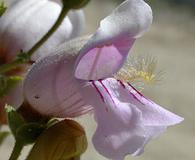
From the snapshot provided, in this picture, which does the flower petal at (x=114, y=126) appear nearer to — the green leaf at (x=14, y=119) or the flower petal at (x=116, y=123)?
the flower petal at (x=116, y=123)

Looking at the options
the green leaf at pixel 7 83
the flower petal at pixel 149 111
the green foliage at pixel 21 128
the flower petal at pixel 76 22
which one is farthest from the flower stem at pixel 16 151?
the flower petal at pixel 76 22

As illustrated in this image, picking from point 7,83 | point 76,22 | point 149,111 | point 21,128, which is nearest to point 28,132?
point 21,128

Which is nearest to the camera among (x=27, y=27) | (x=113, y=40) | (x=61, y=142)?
(x=113, y=40)

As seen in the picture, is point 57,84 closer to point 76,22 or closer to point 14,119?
point 14,119

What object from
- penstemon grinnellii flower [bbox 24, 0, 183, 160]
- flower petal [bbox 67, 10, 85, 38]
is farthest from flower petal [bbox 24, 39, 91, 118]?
flower petal [bbox 67, 10, 85, 38]

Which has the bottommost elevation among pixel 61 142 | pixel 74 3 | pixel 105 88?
pixel 61 142

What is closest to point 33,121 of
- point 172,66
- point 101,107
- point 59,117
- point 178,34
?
point 59,117
